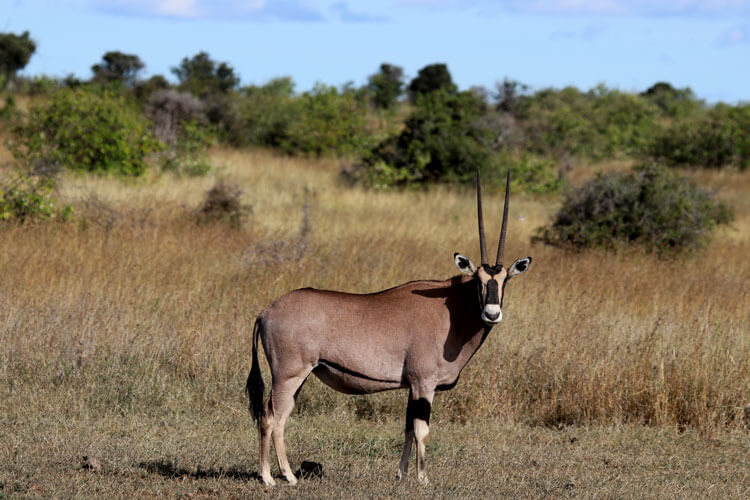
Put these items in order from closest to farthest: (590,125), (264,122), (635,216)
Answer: (635,216) → (264,122) → (590,125)

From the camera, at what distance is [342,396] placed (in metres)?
8.45

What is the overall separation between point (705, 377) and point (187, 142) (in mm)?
19267

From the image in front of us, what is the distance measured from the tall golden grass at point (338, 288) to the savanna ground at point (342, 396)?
3 centimetres

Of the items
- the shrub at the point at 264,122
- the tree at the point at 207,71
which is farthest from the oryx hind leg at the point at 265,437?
the tree at the point at 207,71

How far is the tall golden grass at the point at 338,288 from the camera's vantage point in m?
8.30

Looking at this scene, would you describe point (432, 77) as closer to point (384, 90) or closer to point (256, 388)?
point (384, 90)

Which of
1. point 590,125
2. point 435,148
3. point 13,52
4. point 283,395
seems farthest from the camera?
point 13,52

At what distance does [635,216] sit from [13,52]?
48504mm

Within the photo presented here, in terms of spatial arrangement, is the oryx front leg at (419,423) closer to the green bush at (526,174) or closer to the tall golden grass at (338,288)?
the tall golden grass at (338,288)

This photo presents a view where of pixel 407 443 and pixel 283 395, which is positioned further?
pixel 407 443

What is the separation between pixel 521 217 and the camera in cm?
1923

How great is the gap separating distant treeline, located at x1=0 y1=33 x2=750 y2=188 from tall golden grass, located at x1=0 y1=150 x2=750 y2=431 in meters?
5.80

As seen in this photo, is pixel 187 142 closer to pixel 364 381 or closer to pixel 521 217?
pixel 521 217

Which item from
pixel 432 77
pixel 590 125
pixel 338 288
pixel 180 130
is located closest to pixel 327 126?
pixel 180 130
